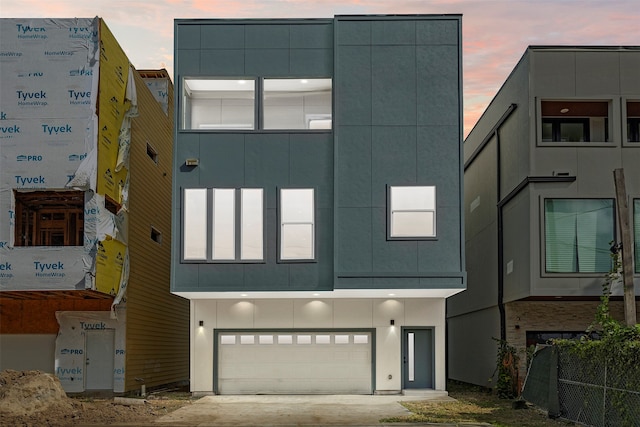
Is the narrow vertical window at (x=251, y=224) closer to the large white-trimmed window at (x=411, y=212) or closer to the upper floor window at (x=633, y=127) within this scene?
the large white-trimmed window at (x=411, y=212)

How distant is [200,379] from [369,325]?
5.47 m

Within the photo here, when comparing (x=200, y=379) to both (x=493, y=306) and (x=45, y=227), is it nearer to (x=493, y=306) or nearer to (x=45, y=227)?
(x=45, y=227)

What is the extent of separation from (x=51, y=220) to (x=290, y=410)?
33.7 feet

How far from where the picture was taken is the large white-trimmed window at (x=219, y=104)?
2319 cm

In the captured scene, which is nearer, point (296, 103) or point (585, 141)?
point (585, 141)

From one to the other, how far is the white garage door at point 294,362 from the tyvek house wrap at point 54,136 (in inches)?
184

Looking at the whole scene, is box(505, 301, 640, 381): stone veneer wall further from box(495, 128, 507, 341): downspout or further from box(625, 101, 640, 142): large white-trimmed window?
box(625, 101, 640, 142): large white-trimmed window

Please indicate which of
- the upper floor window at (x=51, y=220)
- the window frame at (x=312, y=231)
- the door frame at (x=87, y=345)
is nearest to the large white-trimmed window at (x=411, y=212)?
the window frame at (x=312, y=231)

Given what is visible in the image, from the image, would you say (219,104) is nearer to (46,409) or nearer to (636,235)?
(46,409)

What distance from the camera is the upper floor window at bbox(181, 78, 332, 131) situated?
23156 mm

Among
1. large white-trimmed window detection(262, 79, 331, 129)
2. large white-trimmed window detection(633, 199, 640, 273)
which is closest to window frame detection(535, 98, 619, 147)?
large white-trimmed window detection(633, 199, 640, 273)

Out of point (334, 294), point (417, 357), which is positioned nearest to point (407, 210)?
point (334, 294)

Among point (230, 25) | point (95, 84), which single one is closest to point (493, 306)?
point (230, 25)

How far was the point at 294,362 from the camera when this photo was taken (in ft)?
81.0
